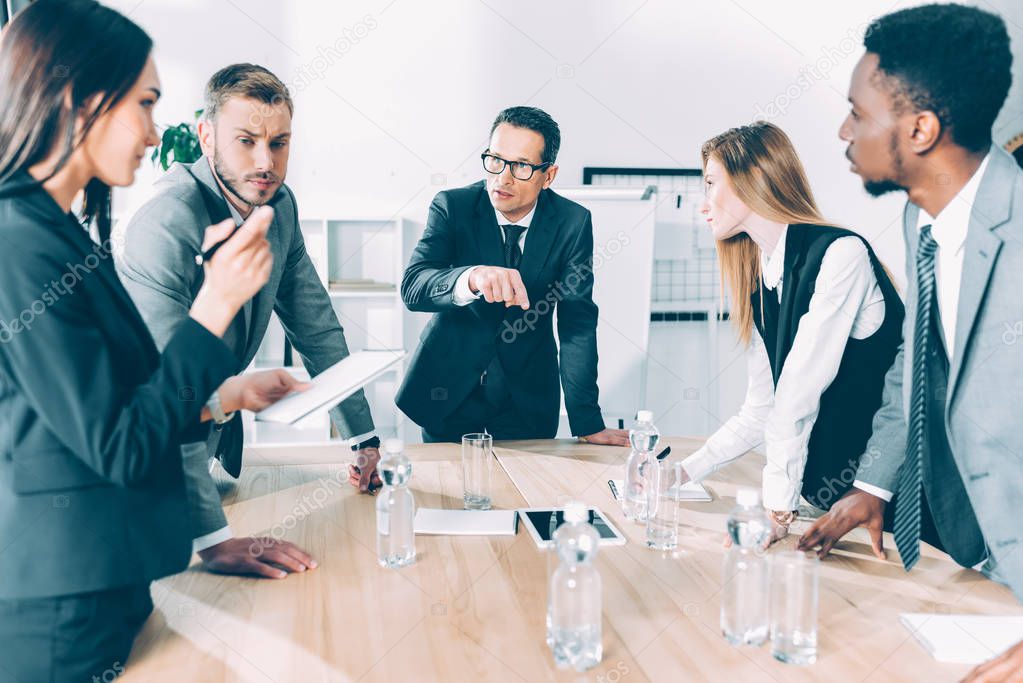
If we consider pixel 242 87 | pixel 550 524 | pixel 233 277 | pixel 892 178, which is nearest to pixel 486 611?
pixel 550 524

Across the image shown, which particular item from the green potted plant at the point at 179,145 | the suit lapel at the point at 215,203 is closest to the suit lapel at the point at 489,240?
the suit lapel at the point at 215,203

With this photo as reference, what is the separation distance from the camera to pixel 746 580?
105 centimetres

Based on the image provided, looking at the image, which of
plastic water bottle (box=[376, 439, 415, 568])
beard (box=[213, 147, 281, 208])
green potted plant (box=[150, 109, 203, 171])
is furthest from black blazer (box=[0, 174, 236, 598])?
green potted plant (box=[150, 109, 203, 171])

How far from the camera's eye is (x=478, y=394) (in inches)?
93.9

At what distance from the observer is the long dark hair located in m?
0.89

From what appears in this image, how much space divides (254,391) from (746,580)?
762 mm

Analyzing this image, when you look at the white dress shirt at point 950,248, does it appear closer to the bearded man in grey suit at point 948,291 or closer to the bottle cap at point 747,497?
the bearded man in grey suit at point 948,291

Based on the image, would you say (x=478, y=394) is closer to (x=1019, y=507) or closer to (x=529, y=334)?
(x=529, y=334)

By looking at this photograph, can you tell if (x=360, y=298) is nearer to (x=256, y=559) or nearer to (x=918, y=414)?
(x=256, y=559)

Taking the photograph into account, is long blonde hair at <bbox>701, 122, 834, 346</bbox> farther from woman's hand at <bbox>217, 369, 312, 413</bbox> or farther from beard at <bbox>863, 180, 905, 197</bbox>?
woman's hand at <bbox>217, 369, 312, 413</bbox>

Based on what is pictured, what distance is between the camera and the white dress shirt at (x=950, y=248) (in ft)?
4.15

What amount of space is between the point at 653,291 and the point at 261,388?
124 inches

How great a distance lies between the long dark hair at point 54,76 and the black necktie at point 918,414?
1.26 metres

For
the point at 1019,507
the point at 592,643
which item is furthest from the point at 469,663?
the point at 1019,507
